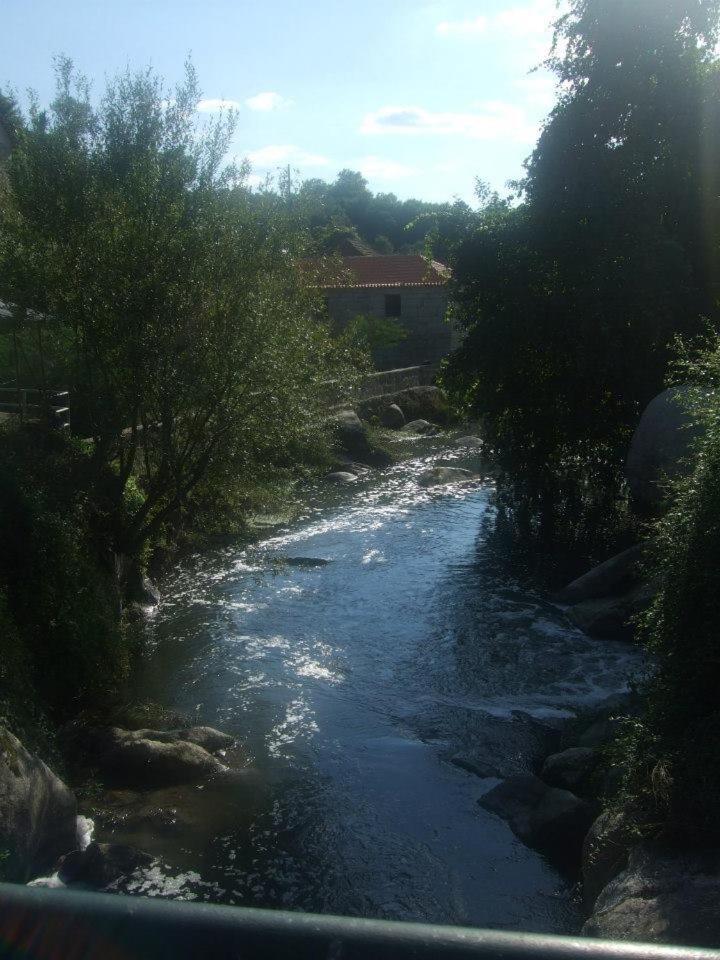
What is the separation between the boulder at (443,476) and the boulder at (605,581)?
868 cm

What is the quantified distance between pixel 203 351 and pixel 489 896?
750 centimetres

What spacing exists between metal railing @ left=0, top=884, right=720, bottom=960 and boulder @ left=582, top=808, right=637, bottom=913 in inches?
209

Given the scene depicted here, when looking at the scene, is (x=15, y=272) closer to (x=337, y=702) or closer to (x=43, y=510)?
(x=43, y=510)

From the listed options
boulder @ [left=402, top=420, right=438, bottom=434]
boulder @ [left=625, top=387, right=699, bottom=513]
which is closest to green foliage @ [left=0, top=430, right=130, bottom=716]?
boulder @ [left=625, top=387, right=699, bottom=513]

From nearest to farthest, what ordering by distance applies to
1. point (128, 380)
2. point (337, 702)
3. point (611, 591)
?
point (337, 702) → point (128, 380) → point (611, 591)

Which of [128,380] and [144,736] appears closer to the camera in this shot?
[144,736]

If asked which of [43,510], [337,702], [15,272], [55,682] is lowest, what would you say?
[337,702]

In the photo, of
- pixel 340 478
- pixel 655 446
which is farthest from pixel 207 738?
pixel 340 478

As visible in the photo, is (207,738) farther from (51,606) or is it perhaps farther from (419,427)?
(419,427)

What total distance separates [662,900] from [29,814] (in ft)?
14.2

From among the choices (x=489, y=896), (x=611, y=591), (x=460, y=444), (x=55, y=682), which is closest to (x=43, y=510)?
(x=55, y=682)

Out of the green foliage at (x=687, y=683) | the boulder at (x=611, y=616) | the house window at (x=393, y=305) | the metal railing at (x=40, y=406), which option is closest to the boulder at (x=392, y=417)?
the house window at (x=393, y=305)

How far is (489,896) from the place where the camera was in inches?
271

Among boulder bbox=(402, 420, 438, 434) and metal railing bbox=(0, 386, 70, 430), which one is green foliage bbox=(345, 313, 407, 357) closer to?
boulder bbox=(402, 420, 438, 434)
